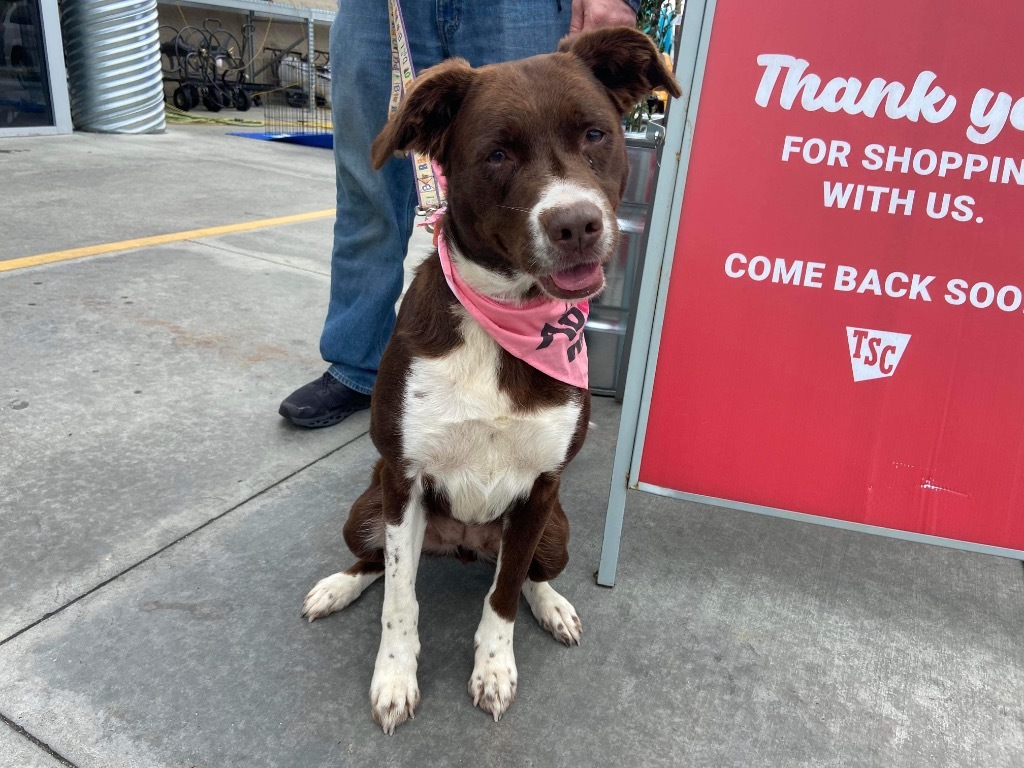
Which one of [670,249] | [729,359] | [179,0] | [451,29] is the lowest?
[729,359]

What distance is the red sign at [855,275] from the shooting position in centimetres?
191

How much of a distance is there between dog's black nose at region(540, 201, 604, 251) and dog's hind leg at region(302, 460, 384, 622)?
930 millimetres

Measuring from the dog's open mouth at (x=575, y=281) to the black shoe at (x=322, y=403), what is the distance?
5.27ft

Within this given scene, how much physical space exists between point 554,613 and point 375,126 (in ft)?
6.07

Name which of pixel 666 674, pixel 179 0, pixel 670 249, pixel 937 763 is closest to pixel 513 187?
pixel 670 249

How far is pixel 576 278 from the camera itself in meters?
1.71

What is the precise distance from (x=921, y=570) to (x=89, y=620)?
2504 mm

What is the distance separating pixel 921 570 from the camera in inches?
99.0

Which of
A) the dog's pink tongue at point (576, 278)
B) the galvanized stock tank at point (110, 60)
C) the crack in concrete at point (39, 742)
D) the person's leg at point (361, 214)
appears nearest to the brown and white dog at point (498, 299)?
the dog's pink tongue at point (576, 278)

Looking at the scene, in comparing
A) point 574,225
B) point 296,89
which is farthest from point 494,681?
point 296,89

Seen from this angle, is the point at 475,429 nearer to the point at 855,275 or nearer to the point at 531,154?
the point at 531,154

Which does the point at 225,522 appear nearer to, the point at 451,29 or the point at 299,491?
the point at 299,491

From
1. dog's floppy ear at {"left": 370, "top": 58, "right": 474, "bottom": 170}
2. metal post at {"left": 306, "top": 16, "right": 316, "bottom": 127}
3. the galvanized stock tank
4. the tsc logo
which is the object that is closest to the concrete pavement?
the tsc logo

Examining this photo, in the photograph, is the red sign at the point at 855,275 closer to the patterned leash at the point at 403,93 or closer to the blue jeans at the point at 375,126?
the patterned leash at the point at 403,93
